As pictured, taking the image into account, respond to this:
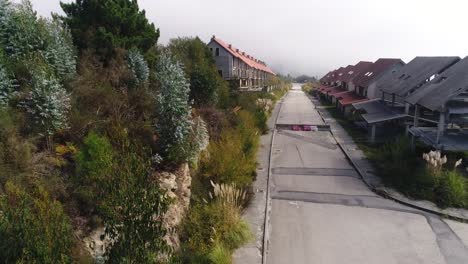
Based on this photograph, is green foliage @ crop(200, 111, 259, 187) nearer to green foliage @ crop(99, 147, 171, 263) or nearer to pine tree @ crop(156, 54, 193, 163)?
pine tree @ crop(156, 54, 193, 163)

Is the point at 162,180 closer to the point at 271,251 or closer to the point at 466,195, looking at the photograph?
the point at 271,251

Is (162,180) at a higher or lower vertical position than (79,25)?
lower

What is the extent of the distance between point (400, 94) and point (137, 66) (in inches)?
814

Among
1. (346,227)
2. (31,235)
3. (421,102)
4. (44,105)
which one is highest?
(44,105)

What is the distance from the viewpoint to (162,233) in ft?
13.2

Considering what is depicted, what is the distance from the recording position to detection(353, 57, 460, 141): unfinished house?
74.2 feet

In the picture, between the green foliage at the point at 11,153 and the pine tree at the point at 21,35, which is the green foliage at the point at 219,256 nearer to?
the green foliage at the point at 11,153

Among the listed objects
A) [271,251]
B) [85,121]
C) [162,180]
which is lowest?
[271,251]

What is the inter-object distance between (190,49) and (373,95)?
73.6 feet

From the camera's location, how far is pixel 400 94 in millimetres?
23000

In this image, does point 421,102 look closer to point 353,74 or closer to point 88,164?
point 88,164

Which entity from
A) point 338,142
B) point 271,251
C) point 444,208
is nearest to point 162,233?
point 271,251

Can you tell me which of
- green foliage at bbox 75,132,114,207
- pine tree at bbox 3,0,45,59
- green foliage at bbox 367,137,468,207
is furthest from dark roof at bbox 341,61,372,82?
green foliage at bbox 75,132,114,207

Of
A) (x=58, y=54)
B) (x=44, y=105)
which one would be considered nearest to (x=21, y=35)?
(x=58, y=54)
